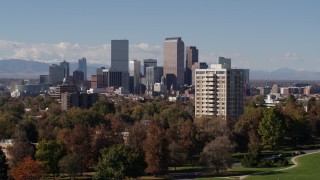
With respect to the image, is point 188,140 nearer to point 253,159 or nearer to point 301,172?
point 253,159

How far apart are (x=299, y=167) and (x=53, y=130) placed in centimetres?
3332

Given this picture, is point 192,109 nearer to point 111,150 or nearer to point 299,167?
point 299,167

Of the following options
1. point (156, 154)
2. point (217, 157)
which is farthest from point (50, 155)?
point (217, 157)

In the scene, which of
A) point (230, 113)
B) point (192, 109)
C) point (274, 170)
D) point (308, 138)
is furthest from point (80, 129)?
point (192, 109)

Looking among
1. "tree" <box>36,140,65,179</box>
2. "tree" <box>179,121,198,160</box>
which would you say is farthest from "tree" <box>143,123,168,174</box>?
"tree" <box>179,121,198,160</box>

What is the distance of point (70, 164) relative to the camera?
61.8m

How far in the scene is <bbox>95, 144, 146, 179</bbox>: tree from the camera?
193 ft

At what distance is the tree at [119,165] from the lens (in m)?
58.8

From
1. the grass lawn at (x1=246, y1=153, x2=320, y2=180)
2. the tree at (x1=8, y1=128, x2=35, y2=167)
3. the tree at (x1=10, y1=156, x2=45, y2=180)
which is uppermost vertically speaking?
the tree at (x1=8, y1=128, x2=35, y2=167)

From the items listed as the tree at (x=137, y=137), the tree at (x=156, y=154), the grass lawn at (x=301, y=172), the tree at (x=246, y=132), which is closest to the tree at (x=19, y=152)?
the tree at (x=156, y=154)

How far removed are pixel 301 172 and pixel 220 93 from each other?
196ft

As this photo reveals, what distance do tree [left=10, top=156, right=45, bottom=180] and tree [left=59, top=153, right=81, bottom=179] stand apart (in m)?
3.25

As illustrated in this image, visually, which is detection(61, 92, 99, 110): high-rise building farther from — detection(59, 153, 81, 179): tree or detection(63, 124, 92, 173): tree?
detection(59, 153, 81, 179): tree

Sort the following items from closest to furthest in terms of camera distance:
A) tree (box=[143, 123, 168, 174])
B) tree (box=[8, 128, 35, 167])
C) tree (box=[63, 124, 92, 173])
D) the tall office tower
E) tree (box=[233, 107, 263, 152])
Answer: tree (box=[8, 128, 35, 167]), tree (box=[143, 123, 168, 174]), tree (box=[63, 124, 92, 173]), tree (box=[233, 107, 263, 152]), the tall office tower
